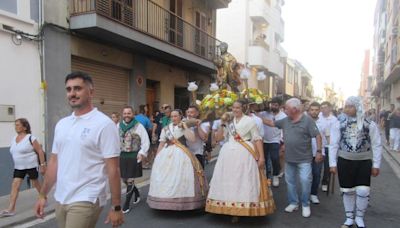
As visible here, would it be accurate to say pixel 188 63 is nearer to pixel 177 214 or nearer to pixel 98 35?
pixel 98 35

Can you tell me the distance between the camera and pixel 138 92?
44.0 ft

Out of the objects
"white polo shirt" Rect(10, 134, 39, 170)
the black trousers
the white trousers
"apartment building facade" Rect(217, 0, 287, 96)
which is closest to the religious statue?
the black trousers

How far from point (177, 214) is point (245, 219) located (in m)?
1.08

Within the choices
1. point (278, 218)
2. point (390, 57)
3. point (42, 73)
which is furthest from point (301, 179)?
point (390, 57)

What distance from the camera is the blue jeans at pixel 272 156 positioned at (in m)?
8.47

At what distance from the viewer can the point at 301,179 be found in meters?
6.18

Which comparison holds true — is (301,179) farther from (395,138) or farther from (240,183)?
(395,138)

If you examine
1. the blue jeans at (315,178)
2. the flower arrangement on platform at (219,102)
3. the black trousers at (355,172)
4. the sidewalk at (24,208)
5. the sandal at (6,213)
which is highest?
the flower arrangement on platform at (219,102)

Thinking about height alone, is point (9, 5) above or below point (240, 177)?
above

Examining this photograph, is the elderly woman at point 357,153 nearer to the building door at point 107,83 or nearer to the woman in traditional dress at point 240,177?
the woman in traditional dress at point 240,177

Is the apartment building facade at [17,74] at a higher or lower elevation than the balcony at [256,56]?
lower

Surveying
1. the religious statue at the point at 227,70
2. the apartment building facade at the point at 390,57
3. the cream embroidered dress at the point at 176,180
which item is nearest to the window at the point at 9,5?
the religious statue at the point at 227,70

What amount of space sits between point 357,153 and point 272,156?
10.8 feet

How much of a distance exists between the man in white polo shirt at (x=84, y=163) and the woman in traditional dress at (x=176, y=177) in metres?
2.81
